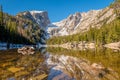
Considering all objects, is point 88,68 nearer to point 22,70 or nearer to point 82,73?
point 82,73

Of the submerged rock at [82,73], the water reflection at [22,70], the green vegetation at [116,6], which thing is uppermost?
the green vegetation at [116,6]

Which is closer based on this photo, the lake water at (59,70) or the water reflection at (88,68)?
the lake water at (59,70)

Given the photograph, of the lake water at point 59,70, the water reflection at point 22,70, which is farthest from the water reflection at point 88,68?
the water reflection at point 22,70

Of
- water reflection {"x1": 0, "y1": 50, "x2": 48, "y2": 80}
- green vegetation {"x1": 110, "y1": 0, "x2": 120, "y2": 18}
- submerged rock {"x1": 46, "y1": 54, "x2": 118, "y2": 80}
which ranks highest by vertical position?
green vegetation {"x1": 110, "y1": 0, "x2": 120, "y2": 18}

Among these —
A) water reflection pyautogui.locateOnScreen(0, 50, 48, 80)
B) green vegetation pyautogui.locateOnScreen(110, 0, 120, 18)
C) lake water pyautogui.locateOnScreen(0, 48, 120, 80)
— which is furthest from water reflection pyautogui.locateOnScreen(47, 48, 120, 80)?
green vegetation pyautogui.locateOnScreen(110, 0, 120, 18)

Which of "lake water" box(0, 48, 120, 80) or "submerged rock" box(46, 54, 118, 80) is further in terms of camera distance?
"lake water" box(0, 48, 120, 80)

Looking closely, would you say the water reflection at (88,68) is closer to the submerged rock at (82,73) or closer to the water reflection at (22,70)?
the submerged rock at (82,73)

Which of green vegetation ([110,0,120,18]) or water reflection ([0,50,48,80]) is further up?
green vegetation ([110,0,120,18])

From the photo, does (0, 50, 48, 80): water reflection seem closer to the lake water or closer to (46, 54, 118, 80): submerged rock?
the lake water

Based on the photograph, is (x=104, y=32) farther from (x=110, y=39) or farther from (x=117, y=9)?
(x=117, y=9)

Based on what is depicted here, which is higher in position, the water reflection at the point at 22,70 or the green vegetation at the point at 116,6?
the green vegetation at the point at 116,6

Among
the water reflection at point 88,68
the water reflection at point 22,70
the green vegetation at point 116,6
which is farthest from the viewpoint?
the green vegetation at point 116,6

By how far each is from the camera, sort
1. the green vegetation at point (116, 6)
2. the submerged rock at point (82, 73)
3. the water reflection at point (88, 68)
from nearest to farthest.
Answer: the submerged rock at point (82, 73), the water reflection at point (88, 68), the green vegetation at point (116, 6)

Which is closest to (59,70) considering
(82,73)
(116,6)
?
(82,73)
